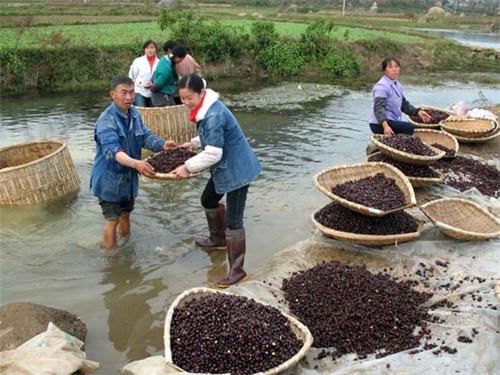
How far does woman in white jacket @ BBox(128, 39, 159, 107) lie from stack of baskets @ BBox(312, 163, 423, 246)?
3615 millimetres

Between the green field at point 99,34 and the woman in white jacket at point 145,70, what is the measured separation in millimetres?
7512

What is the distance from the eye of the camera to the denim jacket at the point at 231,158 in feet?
13.1

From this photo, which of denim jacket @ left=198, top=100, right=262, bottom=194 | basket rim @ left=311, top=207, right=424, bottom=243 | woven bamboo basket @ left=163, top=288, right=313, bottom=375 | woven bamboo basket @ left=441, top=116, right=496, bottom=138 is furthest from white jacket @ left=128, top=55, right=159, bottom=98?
woven bamboo basket @ left=163, top=288, right=313, bottom=375

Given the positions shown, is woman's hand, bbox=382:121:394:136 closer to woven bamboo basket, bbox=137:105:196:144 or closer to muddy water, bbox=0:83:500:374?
muddy water, bbox=0:83:500:374

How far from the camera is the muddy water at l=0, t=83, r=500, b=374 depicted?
399 centimetres

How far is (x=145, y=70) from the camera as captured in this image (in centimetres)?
749

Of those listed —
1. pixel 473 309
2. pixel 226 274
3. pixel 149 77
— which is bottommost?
pixel 226 274

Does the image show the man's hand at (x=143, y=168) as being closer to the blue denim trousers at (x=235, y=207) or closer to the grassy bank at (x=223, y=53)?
the blue denim trousers at (x=235, y=207)

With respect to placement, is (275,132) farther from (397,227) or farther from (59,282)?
(59,282)

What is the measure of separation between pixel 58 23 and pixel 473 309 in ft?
65.8

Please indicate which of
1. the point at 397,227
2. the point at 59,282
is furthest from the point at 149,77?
the point at 397,227

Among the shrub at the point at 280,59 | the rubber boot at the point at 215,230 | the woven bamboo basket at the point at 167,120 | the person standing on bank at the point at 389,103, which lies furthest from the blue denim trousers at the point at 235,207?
the shrub at the point at 280,59

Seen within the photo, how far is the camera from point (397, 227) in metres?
4.60

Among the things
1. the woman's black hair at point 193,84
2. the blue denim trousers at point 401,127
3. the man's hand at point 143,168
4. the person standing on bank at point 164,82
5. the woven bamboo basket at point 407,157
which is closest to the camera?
the woman's black hair at point 193,84
